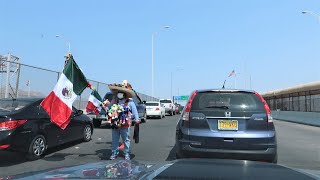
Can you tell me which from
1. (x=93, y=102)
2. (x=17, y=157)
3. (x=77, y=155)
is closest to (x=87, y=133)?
(x=93, y=102)

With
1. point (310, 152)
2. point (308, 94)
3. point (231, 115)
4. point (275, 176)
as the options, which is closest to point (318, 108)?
point (308, 94)

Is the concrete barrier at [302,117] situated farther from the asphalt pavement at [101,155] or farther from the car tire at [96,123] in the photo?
the asphalt pavement at [101,155]

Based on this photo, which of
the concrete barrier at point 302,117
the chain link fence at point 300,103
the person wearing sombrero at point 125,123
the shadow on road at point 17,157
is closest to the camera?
the shadow on road at point 17,157

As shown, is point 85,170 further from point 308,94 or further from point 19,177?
point 308,94

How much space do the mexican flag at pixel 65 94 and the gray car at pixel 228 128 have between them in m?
3.48

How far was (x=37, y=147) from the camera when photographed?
1089cm

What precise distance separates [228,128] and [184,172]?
516 centimetres

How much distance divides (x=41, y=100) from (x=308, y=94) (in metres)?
32.8

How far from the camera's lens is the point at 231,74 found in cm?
6569

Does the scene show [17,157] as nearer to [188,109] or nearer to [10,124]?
[10,124]

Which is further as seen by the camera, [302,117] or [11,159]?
[302,117]

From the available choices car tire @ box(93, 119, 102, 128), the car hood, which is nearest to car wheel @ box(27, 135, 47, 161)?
the car hood

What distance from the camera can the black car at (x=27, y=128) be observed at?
10.1 m

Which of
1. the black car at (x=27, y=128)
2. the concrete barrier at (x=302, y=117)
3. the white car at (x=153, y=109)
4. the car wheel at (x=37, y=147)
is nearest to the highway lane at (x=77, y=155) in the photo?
the car wheel at (x=37, y=147)
